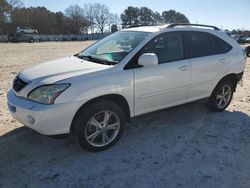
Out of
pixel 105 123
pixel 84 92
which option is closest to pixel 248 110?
pixel 105 123

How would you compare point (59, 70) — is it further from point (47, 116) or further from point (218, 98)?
point (218, 98)

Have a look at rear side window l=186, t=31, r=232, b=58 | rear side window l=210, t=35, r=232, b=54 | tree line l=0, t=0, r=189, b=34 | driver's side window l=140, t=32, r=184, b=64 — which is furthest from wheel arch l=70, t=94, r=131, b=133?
tree line l=0, t=0, r=189, b=34

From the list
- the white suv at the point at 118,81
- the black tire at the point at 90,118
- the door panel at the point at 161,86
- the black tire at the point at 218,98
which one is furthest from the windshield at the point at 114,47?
the black tire at the point at 218,98

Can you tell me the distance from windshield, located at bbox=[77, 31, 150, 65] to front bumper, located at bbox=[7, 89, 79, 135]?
3.40 feet

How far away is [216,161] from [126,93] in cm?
159

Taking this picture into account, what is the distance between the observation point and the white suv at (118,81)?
12.0ft

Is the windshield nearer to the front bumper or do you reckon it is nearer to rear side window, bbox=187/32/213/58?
rear side window, bbox=187/32/213/58

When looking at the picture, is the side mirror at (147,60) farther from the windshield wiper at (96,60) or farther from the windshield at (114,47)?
the windshield wiper at (96,60)

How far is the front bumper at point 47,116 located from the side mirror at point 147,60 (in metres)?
1.17

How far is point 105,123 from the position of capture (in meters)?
4.10

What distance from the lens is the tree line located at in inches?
3019

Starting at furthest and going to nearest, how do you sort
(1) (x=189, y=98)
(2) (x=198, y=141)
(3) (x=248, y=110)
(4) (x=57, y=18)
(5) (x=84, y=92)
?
(4) (x=57, y=18)
(3) (x=248, y=110)
(1) (x=189, y=98)
(2) (x=198, y=141)
(5) (x=84, y=92)

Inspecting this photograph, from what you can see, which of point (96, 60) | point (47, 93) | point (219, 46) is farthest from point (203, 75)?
point (47, 93)

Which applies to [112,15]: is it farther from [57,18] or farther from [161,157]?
[161,157]
